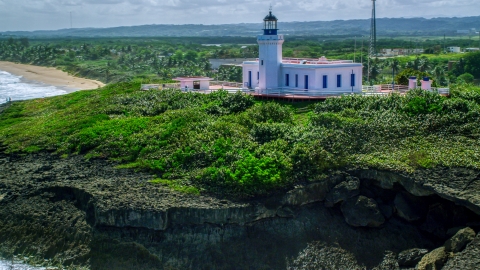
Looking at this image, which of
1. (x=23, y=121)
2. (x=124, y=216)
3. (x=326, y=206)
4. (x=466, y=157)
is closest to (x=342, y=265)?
(x=326, y=206)

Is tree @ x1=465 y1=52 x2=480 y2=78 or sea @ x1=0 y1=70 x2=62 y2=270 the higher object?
tree @ x1=465 y1=52 x2=480 y2=78

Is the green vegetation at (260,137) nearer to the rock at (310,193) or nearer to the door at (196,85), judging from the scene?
the rock at (310,193)

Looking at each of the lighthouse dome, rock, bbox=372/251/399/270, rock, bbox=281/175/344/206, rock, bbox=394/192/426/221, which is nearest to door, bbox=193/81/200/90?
the lighthouse dome

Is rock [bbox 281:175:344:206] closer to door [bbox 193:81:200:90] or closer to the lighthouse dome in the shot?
the lighthouse dome

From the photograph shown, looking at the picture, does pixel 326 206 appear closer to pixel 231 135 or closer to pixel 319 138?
pixel 319 138

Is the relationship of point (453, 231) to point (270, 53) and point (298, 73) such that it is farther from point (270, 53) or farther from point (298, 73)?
point (270, 53)

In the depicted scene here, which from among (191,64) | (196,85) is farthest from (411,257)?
(191,64)
